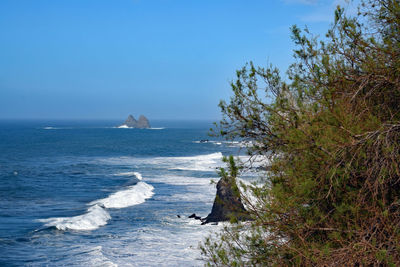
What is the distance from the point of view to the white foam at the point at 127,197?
96.8 ft

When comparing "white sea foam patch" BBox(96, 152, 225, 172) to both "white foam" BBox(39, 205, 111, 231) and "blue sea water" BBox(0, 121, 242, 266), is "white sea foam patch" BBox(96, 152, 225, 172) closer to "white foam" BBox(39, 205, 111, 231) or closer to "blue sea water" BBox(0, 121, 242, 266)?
"blue sea water" BBox(0, 121, 242, 266)

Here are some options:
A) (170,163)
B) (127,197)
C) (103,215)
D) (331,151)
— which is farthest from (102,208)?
(170,163)

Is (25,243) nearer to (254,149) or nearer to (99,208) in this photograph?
(99,208)

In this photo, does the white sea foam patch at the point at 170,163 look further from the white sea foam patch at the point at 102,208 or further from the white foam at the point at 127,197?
the white foam at the point at 127,197

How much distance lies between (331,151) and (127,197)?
27.5 meters

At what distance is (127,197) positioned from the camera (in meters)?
31.5

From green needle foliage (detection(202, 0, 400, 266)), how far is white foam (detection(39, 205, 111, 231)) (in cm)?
1802

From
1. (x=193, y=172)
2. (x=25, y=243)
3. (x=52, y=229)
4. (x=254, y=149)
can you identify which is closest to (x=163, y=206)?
(x=52, y=229)

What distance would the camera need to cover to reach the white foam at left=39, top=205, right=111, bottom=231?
74.9 ft

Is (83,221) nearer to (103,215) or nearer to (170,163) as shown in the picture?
(103,215)

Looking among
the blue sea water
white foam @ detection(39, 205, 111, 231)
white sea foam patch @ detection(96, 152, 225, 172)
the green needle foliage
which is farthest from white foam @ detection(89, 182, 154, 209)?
the green needle foliage

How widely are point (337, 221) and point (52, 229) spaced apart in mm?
19805

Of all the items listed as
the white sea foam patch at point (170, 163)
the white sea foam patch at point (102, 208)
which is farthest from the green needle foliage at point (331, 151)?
the white sea foam patch at point (170, 163)

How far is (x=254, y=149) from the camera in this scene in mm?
7031
